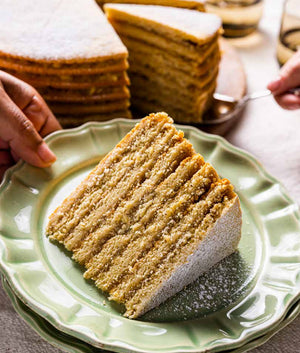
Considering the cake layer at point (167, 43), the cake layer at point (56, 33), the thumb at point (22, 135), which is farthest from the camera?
the cake layer at point (167, 43)

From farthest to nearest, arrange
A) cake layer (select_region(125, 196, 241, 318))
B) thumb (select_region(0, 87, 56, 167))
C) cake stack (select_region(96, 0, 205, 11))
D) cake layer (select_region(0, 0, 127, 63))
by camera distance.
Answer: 1. cake stack (select_region(96, 0, 205, 11))
2. cake layer (select_region(0, 0, 127, 63))
3. thumb (select_region(0, 87, 56, 167))
4. cake layer (select_region(125, 196, 241, 318))

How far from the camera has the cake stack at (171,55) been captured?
9.87 ft

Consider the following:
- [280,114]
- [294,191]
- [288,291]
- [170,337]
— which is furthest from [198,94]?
[170,337]

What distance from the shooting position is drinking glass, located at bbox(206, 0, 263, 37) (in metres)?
3.78

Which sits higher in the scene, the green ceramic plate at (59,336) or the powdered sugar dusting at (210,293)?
the green ceramic plate at (59,336)

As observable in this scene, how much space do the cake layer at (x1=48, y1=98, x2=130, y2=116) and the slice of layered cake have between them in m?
0.96

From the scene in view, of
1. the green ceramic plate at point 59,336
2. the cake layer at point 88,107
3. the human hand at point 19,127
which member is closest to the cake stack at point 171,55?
the cake layer at point 88,107

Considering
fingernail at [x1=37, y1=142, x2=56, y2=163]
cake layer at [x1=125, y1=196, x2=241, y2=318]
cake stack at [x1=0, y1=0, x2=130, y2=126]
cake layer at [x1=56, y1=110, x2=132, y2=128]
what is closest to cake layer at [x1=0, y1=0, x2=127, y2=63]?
cake stack at [x1=0, y1=0, x2=130, y2=126]

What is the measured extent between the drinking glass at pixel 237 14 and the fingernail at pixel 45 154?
2190mm

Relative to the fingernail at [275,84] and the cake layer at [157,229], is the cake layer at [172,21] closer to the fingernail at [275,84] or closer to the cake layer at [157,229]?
the fingernail at [275,84]

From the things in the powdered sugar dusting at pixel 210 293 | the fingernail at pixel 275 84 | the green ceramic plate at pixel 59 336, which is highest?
the fingernail at pixel 275 84

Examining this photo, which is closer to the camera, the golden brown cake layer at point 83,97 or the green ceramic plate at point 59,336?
the green ceramic plate at point 59,336

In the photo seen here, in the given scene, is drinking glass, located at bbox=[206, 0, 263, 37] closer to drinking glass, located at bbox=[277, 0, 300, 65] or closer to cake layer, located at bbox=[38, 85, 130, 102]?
drinking glass, located at bbox=[277, 0, 300, 65]

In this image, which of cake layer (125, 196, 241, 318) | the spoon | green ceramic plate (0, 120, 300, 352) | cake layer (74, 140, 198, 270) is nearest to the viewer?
green ceramic plate (0, 120, 300, 352)
